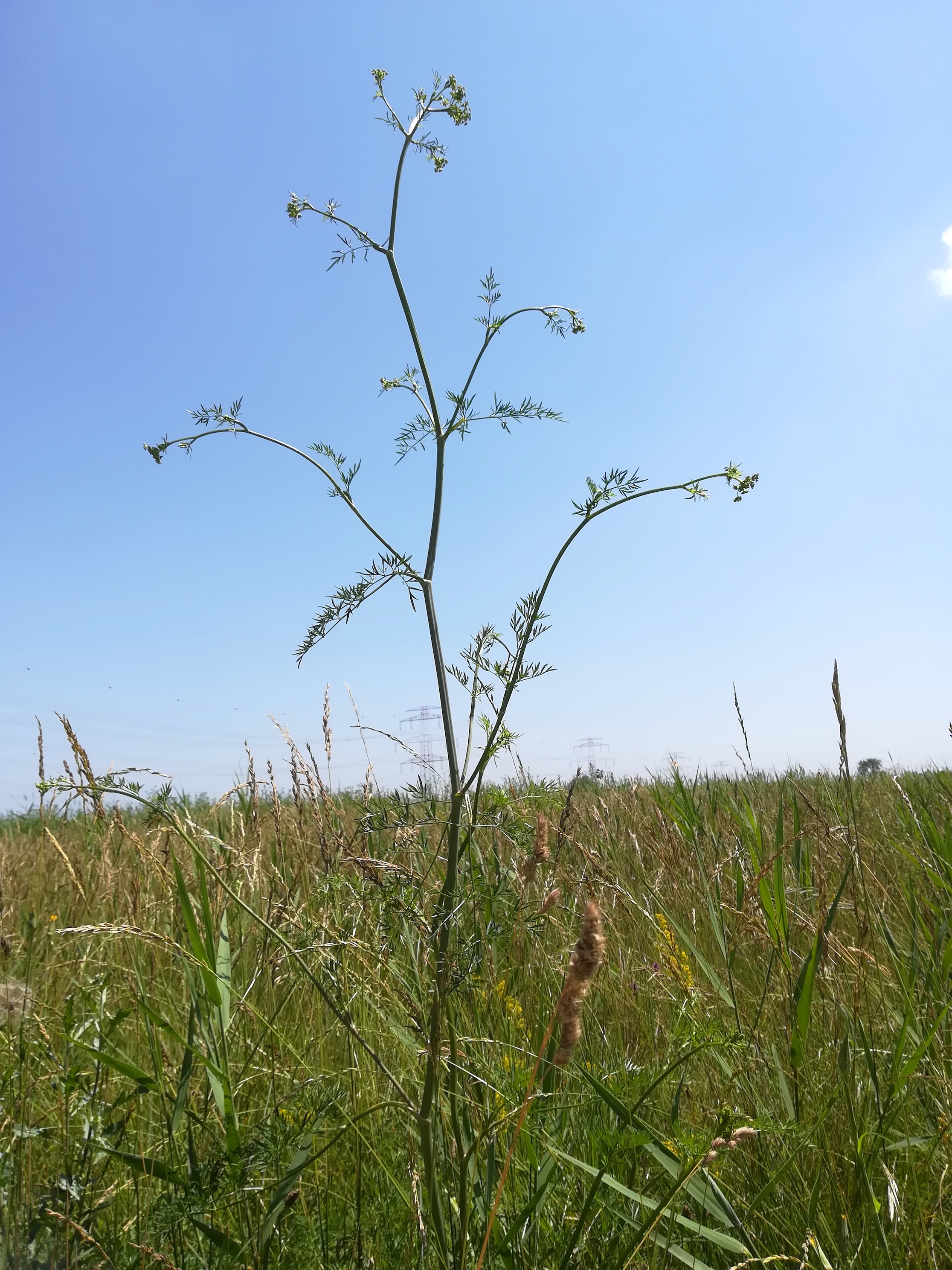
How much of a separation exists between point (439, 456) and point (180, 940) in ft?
6.82

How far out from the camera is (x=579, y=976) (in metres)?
0.91

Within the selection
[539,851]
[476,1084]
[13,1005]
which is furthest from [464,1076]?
[13,1005]

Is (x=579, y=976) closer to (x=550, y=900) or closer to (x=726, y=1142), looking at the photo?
(x=550, y=900)

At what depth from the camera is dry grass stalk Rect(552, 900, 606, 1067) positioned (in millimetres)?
904

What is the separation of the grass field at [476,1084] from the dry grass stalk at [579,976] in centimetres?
12

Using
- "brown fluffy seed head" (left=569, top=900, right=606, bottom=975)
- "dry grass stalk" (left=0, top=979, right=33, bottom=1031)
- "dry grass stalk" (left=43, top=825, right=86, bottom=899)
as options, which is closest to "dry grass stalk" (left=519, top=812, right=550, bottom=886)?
"brown fluffy seed head" (left=569, top=900, right=606, bottom=975)

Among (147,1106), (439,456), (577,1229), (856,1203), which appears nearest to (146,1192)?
(147,1106)

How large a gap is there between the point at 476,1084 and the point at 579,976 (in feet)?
3.73

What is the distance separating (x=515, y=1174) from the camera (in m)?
1.58

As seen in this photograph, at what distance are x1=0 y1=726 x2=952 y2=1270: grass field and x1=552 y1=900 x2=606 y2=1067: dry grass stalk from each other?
122 millimetres

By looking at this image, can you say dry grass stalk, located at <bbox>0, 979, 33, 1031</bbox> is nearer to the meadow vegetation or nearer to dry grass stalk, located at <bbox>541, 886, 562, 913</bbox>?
the meadow vegetation

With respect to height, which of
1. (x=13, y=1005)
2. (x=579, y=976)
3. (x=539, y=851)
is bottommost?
(x=13, y=1005)

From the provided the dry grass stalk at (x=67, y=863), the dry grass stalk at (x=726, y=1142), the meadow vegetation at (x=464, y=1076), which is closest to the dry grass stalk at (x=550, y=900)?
the meadow vegetation at (x=464, y=1076)

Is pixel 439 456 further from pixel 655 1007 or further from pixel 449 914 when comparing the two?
pixel 655 1007
